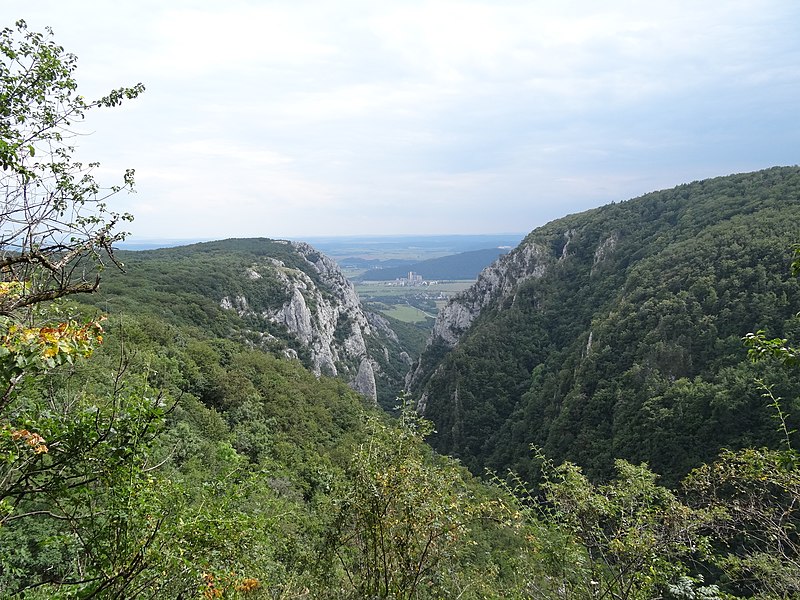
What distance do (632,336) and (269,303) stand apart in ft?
242

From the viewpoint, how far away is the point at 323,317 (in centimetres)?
11344

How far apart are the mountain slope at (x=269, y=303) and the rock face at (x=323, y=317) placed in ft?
0.86

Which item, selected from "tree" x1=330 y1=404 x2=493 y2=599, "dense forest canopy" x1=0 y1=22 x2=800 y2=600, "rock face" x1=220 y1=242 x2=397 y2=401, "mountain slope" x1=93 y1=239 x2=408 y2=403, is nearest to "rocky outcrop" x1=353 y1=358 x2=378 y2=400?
"rock face" x1=220 y1=242 x2=397 y2=401

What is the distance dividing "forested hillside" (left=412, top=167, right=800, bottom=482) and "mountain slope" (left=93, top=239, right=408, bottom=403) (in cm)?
2195

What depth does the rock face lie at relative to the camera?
93938 millimetres

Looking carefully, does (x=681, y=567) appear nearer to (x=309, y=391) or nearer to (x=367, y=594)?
(x=367, y=594)

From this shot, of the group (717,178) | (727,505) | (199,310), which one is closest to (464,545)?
(727,505)

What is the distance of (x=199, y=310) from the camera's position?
65.1 m

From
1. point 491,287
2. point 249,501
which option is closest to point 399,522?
point 249,501

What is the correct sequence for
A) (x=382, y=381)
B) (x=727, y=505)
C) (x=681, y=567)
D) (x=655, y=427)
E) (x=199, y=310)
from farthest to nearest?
(x=382, y=381), (x=199, y=310), (x=655, y=427), (x=727, y=505), (x=681, y=567)

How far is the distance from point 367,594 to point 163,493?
4268 mm

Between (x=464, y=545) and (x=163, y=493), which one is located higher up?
(x=163, y=493)

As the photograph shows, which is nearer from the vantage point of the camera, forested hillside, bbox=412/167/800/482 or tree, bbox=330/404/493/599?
tree, bbox=330/404/493/599

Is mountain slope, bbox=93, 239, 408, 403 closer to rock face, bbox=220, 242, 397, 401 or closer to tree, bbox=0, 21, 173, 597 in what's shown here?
rock face, bbox=220, 242, 397, 401
